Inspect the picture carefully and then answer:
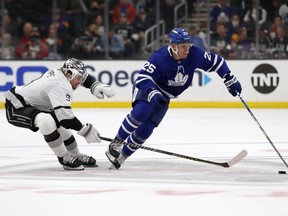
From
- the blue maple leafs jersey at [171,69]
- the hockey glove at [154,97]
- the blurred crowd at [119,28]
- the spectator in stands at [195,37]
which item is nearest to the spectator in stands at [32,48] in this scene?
the blurred crowd at [119,28]

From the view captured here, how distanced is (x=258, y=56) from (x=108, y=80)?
2.28 metres

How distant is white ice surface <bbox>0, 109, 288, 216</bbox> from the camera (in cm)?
477

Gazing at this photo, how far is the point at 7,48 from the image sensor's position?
13406mm

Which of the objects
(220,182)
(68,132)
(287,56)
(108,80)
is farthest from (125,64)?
(220,182)

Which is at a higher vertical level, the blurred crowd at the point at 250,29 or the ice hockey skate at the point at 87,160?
the ice hockey skate at the point at 87,160

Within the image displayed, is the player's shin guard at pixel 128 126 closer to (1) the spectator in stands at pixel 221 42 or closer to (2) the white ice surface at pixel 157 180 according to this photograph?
(2) the white ice surface at pixel 157 180

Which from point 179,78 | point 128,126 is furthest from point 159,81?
point 128,126

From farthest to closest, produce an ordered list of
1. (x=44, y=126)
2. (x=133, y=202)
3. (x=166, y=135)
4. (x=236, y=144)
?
(x=166, y=135)
(x=236, y=144)
(x=44, y=126)
(x=133, y=202)

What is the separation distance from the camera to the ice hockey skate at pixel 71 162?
649cm

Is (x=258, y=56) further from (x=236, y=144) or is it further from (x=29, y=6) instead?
(x=236, y=144)

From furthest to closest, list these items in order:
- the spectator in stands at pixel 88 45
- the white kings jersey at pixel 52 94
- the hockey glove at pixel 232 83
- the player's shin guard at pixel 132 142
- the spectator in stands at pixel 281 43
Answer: the spectator in stands at pixel 88 45
the spectator in stands at pixel 281 43
the hockey glove at pixel 232 83
the player's shin guard at pixel 132 142
the white kings jersey at pixel 52 94

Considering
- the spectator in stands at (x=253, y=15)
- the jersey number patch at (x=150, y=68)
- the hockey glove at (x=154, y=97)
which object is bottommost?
the spectator in stands at (x=253, y=15)

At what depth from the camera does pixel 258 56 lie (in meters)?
13.3

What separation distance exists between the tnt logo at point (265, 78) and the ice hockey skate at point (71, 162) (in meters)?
6.91
